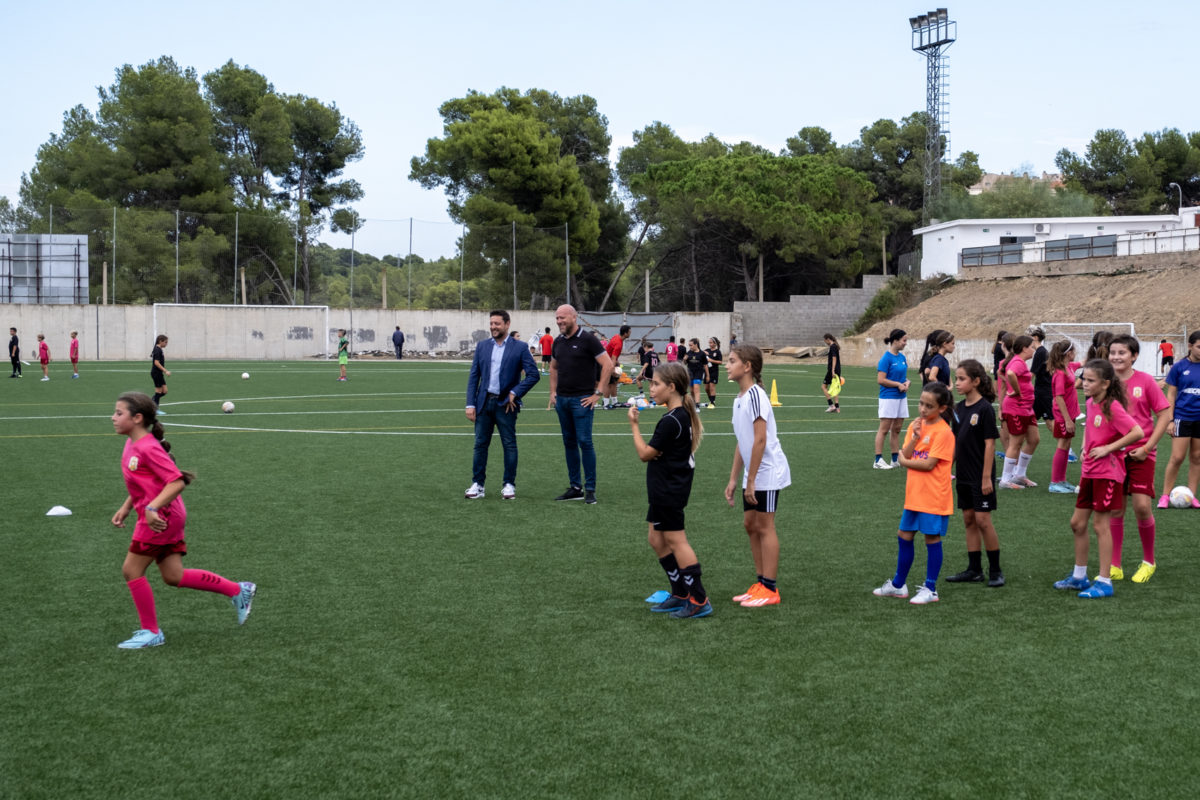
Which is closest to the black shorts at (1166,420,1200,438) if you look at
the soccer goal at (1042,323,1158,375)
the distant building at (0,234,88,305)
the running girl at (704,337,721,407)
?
the running girl at (704,337,721,407)

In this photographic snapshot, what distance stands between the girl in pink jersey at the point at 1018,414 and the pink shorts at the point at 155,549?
28.3ft

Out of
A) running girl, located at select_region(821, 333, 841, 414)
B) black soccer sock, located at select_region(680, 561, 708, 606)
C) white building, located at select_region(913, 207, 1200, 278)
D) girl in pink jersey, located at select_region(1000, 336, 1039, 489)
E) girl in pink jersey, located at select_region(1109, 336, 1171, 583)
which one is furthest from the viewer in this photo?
white building, located at select_region(913, 207, 1200, 278)

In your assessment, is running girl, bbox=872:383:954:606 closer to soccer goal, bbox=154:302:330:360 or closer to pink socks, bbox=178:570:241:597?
pink socks, bbox=178:570:241:597

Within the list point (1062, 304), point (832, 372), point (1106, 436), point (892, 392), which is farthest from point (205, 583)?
point (1062, 304)

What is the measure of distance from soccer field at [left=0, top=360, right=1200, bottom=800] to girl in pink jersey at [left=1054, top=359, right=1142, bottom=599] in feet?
0.83

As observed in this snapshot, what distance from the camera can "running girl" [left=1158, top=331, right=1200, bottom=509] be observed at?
33.3ft

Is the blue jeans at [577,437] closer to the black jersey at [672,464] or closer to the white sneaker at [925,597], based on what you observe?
the black jersey at [672,464]

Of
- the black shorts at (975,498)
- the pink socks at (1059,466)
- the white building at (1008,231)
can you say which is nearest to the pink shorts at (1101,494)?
the black shorts at (975,498)

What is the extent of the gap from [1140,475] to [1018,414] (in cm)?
422

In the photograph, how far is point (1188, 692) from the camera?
16.6 feet

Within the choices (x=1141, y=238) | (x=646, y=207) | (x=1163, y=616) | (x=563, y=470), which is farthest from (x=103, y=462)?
(x=646, y=207)

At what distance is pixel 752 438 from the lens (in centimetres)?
653

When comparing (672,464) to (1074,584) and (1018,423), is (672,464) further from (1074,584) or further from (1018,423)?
(1018,423)

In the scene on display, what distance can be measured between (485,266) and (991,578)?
167ft
